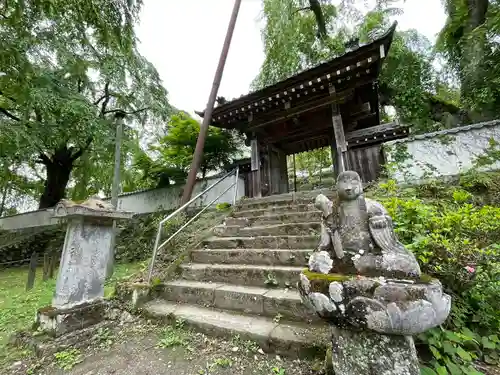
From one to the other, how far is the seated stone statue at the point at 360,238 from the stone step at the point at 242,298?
944 mm

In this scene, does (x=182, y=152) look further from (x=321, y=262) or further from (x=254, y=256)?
(x=321, y=262)

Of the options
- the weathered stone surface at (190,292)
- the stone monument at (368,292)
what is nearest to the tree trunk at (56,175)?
the weathered stone surface at (190,292)

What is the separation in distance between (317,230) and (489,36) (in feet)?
28.5

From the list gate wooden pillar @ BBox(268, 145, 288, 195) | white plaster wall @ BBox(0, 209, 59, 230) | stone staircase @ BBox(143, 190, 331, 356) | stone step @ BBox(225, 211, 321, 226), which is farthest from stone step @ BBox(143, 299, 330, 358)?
white plaster wall @ BBox(0, 209, 59, 230)

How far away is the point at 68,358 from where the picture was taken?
2117 mm

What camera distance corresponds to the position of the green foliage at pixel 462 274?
158 centimetres

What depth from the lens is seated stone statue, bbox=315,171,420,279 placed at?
1330 millimetres

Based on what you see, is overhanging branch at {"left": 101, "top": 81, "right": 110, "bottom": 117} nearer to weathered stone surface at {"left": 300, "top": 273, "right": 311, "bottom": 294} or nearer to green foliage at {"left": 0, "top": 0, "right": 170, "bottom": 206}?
green foliage at {"left": 0, "top": 0, "right": 170, "bottom": 206}

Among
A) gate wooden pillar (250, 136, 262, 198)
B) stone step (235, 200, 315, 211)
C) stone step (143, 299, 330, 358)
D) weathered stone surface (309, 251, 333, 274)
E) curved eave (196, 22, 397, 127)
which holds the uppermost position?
curved eave (196, 22, 397, 127)

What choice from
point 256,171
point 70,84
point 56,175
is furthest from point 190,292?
point 56,175

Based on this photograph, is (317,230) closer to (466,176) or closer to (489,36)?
(466,176)

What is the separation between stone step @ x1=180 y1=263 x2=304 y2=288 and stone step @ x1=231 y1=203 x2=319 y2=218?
5.13 feet

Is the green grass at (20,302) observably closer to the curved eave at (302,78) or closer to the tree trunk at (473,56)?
the curved eave at (302,78)

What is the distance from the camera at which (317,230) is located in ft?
11.1
